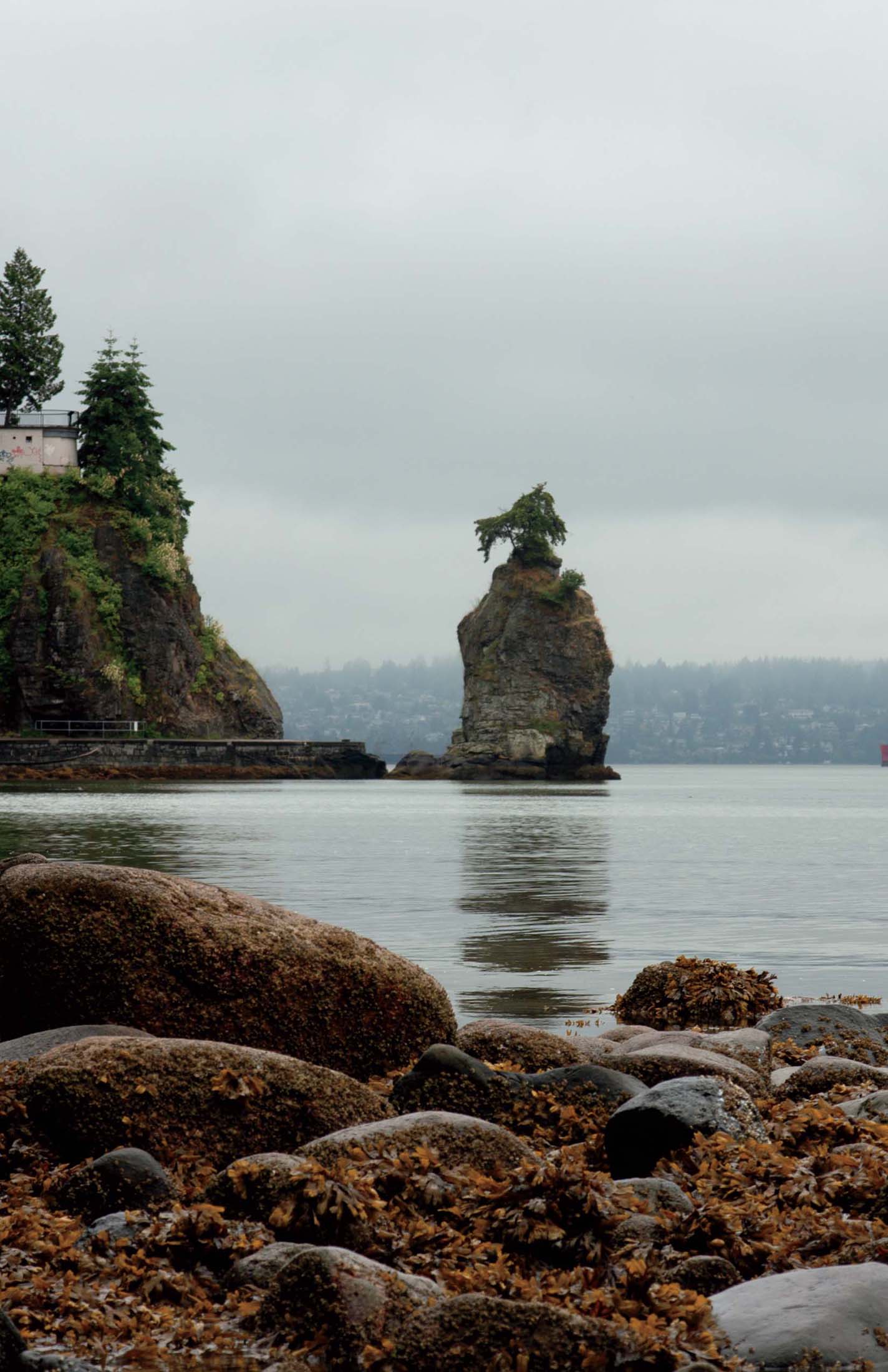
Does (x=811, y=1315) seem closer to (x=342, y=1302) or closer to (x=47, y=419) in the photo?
(x=342, y=1302)

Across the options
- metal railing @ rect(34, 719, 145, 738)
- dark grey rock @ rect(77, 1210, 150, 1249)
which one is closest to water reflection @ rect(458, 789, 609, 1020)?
dark grey rock @ rect(77, 1210, 150, 1249)

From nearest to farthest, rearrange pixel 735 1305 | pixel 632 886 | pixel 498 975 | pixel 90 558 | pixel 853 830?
pixel 735 1305 < pixel 498 975 < pixel 632 886 < pixel 853 830 < pixel 90 558

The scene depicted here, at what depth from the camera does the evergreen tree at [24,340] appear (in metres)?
94.5

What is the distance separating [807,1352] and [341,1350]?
138cm

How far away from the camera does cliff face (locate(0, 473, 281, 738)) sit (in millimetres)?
82500

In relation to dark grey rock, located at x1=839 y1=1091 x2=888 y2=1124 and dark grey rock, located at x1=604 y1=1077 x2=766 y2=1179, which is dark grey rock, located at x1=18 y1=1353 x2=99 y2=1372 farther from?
dark grey rock, located at x1=839 y1=1091 x2=888 y2=1124

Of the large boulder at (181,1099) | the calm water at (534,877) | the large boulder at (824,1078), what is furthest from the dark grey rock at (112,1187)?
the calm water at (534,877)

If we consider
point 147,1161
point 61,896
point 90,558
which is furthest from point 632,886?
point 90,558

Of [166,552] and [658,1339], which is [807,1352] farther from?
[166,552]

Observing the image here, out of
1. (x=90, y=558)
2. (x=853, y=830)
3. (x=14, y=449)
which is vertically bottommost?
(x=853, y=830)

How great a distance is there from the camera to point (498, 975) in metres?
13.3

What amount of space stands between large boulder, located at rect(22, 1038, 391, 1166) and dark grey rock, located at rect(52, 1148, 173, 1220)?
1.23 ft

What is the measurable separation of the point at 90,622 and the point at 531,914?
6967 centimetres

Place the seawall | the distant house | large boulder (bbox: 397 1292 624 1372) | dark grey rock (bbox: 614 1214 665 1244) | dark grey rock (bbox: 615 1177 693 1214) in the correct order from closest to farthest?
large boulder (bbox: 397 1292 624 1372), dark grey rock (bbox: 614 1214 665 1244), dark grey rock (bbox: 615 1177 693 1214), the seawall, the distant house
